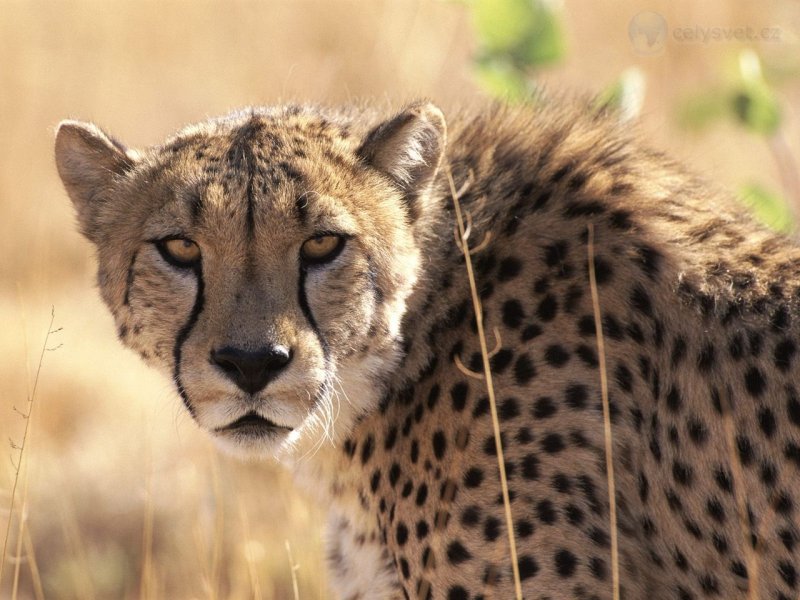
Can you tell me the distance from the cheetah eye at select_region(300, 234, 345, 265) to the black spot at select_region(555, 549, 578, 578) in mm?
793

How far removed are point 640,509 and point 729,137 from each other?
6497 mm

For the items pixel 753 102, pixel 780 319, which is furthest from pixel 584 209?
pixel 753 102

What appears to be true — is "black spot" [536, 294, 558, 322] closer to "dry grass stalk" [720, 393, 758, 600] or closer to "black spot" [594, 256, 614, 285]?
"black spot" [594, 256, 614, 285]

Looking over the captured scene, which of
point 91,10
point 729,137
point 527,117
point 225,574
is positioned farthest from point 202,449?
point 91,10

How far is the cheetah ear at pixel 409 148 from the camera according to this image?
289 cm

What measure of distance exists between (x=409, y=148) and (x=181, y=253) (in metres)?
0.59

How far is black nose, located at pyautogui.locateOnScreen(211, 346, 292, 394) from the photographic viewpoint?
2514 millimetres

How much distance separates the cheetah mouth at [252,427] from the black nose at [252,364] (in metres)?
0.11

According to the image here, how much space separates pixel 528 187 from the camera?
3061 mm

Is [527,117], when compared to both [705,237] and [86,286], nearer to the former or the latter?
[705,237]

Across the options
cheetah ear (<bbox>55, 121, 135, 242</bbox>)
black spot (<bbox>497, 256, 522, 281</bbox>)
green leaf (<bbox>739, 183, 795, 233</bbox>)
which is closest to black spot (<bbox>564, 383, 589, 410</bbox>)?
black spot (<bbox>497, 256, 522, 281</bbox>)

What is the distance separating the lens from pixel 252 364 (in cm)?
252

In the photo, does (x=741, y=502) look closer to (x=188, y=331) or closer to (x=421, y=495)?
(x=421, y=495)

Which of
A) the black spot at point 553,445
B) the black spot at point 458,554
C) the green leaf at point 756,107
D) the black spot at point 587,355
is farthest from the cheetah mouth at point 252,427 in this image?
the green leaf at point 756,107
